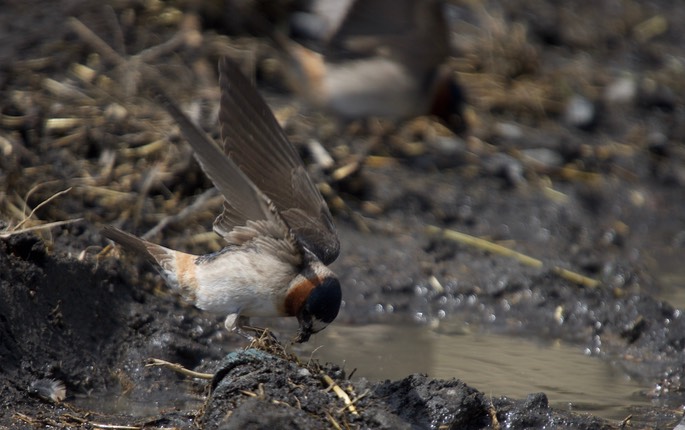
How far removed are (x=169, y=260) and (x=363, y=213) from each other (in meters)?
2.59

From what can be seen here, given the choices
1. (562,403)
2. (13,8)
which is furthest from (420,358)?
(13,8)

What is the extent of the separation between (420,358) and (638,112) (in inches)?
201

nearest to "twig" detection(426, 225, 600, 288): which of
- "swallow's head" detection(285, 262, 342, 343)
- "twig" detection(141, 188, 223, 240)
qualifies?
"twig" detection(141, 188, 223, 240)

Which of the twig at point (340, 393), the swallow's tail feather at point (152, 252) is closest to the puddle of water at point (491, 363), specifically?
the swallow's tail feather at point (152, 252)

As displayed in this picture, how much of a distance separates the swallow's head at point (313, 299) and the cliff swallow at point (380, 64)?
431 cm

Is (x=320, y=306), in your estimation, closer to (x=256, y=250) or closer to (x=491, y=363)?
(x=256, y=250)

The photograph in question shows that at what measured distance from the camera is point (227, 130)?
196 inches

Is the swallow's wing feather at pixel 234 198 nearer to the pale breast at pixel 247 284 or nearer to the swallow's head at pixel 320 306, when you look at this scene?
the pale breast at pixel 247 284

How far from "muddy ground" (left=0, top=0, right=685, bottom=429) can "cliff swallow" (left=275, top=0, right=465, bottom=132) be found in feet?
0.75

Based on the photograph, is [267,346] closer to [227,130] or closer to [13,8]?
[227,130]

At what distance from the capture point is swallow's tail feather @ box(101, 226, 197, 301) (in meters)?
5.12

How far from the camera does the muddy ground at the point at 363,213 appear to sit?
464cm

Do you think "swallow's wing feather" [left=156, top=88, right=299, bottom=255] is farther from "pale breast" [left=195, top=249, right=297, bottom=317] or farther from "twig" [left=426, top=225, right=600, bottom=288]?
"twig" [left=426, top=225, right=600, bottom=288]

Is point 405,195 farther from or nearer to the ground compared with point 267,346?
nearer to the ground
